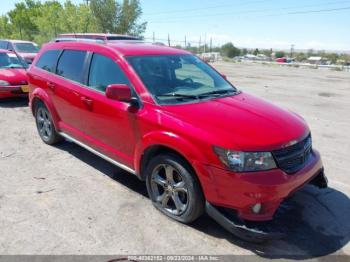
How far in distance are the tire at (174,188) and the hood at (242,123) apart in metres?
0.46

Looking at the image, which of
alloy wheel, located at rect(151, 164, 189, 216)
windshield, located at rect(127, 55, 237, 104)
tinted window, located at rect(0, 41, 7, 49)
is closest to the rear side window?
windshield, located at rect(127, 55, 237, 104)

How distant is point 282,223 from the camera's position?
12.3 ft

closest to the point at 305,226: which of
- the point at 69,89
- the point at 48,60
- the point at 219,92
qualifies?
the point at 219,92

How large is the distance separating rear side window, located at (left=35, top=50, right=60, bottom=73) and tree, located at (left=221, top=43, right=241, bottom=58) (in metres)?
69.1

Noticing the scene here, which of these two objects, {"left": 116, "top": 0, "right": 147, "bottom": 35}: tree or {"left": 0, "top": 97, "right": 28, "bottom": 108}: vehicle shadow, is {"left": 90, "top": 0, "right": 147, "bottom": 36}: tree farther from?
{"left": 0, "top": 97, "right": 28, "bottom": 108}: vehicle shadow

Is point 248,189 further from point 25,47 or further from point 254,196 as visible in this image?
point 25,47

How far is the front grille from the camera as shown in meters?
3.28

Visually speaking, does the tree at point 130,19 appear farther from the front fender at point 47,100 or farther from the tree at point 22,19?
the front fender at point 47,100

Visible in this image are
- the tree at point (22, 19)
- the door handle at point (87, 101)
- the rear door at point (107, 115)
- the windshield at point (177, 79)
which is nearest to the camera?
the windshield at point (177, 79)

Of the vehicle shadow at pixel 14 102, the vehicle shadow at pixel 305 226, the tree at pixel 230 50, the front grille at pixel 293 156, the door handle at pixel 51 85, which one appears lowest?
the tree at pixel 230 50

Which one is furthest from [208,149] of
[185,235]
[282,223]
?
[282,223]

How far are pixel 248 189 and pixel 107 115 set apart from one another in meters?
2.07

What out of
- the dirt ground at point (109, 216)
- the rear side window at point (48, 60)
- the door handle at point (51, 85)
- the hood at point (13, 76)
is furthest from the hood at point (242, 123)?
the hood at point (13, 76)

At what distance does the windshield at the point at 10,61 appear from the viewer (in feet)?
33.4
